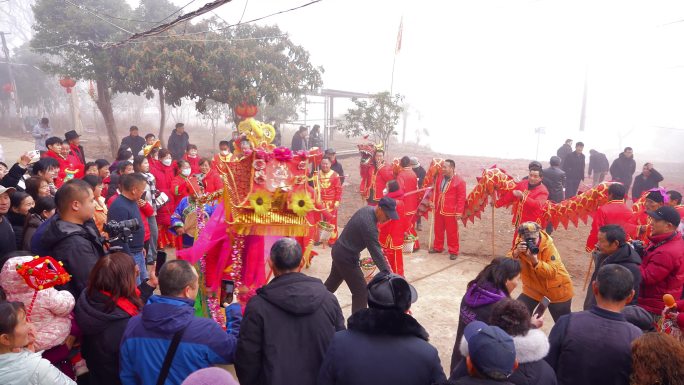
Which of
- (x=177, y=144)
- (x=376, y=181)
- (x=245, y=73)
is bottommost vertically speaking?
(x=376, y=181)

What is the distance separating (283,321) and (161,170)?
19.6 feet

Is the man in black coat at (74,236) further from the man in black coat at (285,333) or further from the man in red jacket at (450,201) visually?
the man in red jacket at (450,201)

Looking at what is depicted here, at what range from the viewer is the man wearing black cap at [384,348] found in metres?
2.06

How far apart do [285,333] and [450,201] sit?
584cm

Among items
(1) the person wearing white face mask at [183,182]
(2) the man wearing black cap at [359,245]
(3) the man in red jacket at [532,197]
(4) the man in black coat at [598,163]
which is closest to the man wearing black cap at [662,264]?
(2) the man wearing black cap at [359,245]

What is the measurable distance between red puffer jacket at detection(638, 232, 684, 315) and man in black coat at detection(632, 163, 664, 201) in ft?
22.5

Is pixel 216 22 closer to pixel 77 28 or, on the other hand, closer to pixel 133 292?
pixel 77 28

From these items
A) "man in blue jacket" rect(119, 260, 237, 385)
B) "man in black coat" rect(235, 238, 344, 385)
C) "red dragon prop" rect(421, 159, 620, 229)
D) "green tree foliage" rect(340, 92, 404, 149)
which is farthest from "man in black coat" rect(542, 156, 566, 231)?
"green tree foliage" rect(340, 92, 404, 149)

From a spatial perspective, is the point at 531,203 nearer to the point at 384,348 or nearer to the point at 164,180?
the point at 384,348

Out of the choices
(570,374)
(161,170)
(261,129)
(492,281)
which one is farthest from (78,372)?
(161,170)

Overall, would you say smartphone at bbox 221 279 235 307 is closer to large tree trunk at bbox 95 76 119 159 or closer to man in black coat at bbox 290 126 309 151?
man in black coat at bbox 290 126 309 151

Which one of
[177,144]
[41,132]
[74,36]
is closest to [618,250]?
[177,144]

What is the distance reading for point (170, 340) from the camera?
2293mm

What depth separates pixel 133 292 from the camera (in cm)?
268
